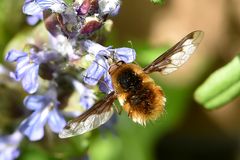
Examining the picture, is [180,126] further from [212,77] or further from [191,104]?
[212,77]

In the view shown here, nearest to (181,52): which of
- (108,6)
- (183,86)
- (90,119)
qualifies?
(108,6)

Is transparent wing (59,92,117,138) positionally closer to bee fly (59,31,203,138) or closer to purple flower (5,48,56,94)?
bee fly (59,31,203,138)

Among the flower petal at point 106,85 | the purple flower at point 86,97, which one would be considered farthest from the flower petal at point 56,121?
the flower petal at point 106,85

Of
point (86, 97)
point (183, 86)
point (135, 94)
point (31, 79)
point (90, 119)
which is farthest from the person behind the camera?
point (183, 86)

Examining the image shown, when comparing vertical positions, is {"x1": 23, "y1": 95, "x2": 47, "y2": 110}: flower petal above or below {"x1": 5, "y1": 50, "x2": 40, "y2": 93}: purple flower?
below

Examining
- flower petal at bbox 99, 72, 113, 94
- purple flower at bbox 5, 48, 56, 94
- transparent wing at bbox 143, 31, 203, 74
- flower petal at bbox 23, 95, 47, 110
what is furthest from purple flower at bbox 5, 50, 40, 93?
transparent wing at bbox 143, 31, 203, 74

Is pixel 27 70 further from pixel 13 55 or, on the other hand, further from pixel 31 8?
pixel 31 8
